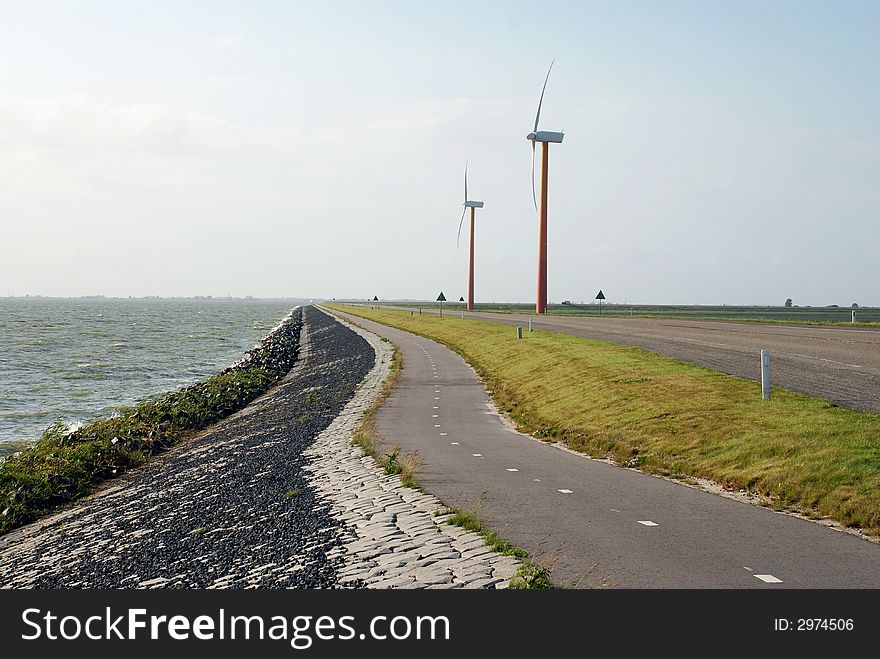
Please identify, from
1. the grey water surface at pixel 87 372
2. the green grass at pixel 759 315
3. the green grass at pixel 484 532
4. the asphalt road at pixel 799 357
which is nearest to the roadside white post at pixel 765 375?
the asphalt road at pixel 799 357

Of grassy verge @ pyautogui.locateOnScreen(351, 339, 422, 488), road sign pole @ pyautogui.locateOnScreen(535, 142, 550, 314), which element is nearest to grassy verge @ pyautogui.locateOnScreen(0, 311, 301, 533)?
grassy verge @ pyautogui.locateOnScreen(351, 339, 422, 488)

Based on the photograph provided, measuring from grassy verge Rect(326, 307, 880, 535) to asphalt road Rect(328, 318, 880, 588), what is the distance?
2.38ft

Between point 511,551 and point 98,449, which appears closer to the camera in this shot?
point 511,551

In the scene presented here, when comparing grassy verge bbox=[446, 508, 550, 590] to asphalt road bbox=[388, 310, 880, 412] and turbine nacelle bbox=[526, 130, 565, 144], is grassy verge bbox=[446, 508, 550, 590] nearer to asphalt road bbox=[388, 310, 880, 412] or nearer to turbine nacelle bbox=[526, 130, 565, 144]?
asphalt road bbox=[388, 310, 880, 412]

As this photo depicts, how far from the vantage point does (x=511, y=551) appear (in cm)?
786

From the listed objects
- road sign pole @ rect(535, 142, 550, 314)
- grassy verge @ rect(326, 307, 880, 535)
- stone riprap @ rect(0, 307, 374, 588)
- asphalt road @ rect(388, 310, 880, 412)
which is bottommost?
stone riprap @ rect(0, 307, 374, 588)

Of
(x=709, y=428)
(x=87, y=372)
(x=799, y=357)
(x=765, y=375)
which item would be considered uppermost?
(x=765, y=375)

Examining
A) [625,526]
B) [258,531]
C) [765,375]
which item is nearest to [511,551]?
[625,526]

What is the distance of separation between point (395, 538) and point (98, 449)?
40.5 feet

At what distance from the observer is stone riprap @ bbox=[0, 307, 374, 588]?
28.7ft

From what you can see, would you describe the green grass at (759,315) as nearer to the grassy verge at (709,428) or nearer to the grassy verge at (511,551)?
the grassy verge at (709,428)

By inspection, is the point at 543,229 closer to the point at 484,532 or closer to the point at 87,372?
the point at 87,372

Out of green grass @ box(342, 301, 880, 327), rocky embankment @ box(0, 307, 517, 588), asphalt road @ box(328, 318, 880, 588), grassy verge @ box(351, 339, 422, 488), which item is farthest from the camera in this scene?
green grass @ box(342, 301, 880, 327)

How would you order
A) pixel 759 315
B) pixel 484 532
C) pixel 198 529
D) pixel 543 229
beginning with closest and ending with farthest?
pixel 484 532, pixel 198 529, pixel 543 229, pixel 759 315
